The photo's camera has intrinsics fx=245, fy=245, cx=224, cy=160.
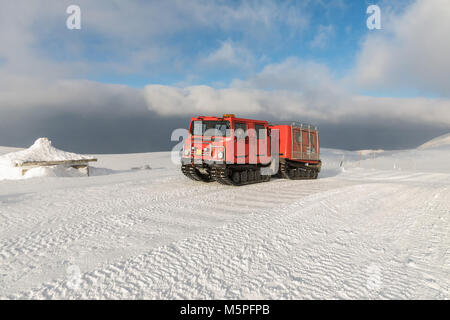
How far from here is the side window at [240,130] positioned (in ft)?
31.6

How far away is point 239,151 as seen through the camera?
9.73 metres

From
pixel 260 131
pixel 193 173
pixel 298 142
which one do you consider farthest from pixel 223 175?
pixel 298 142

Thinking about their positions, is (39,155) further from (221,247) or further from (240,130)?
(221,247)

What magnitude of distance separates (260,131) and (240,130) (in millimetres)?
1486

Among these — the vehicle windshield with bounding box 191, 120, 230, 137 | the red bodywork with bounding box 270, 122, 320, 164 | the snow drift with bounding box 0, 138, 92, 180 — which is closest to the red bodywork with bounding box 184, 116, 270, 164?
the vehicle windshield with bounding box 191, 120, 230, 137

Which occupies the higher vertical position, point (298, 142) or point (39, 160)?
point (298, 142)

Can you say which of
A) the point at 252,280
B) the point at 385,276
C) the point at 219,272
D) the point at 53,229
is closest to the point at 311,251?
the point at 385,276

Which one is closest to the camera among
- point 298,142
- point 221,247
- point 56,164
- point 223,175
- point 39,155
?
point 221,247

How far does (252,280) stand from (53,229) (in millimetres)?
3820

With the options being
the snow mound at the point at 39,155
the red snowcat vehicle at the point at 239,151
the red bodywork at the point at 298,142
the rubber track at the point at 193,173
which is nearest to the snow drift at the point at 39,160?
the snow mound at the point at 39,155

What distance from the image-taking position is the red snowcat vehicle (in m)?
9.24

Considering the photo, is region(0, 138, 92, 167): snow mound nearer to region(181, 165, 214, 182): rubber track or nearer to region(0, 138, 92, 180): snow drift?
region(0, 138, 92, 180): snow drift

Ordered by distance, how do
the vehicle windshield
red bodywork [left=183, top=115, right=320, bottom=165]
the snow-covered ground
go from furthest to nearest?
1. the vehicle windshield
2. red bodywork [left=183, top=115, right=320, bottom=165]
3. the snow-covered ground
